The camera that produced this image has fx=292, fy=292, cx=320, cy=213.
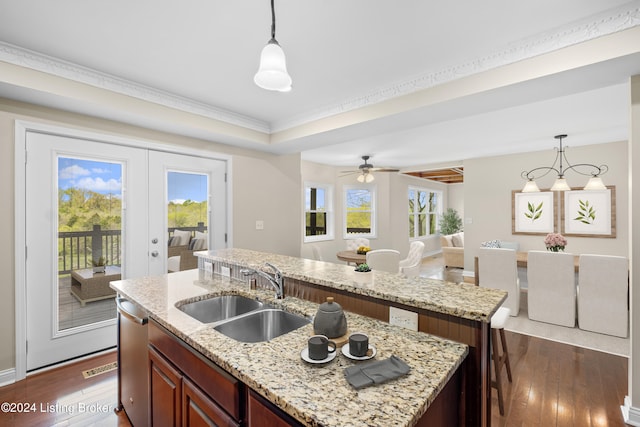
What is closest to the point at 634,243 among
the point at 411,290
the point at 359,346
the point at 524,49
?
the point at 524,49

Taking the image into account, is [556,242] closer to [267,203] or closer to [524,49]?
[524,49]

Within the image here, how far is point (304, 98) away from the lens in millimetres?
3035

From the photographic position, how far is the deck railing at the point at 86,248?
2674 mm

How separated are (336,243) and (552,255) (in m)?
4.18

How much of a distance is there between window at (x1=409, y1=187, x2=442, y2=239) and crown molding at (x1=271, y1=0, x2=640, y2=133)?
595cm

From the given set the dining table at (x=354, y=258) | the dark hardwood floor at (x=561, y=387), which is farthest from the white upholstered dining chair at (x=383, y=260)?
the dark hardwood floor at (x=561, y=387)

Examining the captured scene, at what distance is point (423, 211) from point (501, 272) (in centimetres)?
557

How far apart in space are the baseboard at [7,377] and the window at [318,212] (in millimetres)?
4569

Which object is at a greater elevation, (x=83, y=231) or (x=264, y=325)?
(x=83, y=231)

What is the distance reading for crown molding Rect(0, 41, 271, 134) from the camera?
6.97 feet

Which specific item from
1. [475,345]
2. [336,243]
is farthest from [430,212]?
[475,345]

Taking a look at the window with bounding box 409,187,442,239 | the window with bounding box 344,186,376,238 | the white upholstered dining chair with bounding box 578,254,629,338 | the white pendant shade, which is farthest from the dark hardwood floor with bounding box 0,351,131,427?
the window with bounding box 409,187,442,239

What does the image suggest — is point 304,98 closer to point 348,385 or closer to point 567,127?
point 348,385

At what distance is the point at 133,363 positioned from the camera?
1.78m
